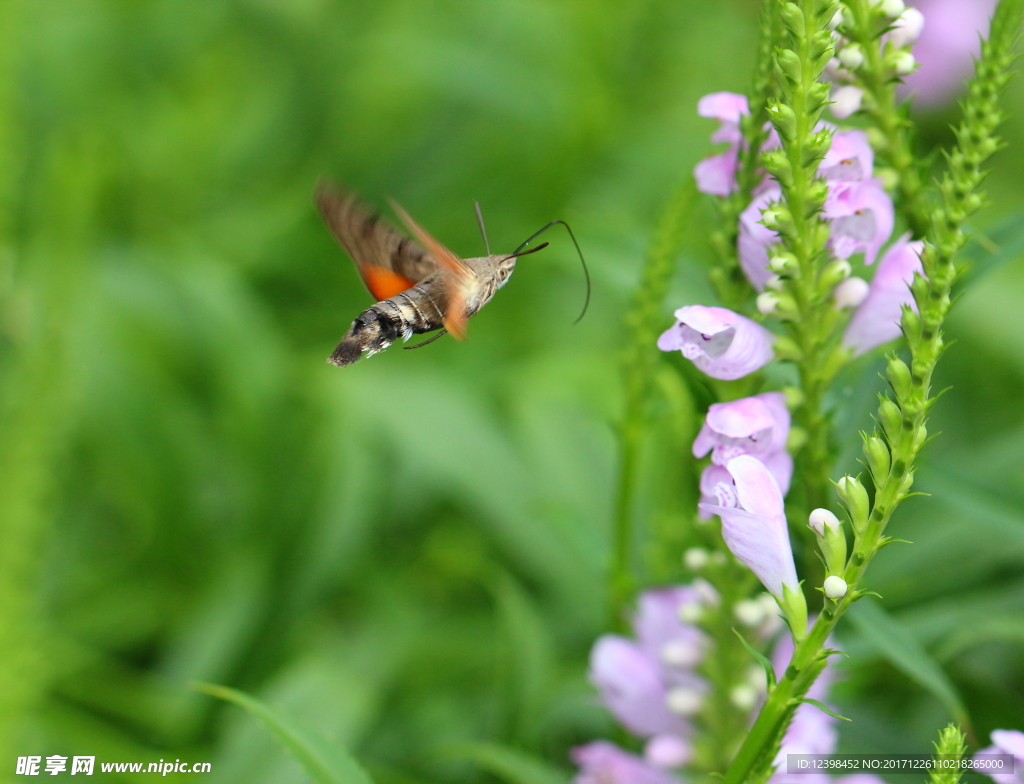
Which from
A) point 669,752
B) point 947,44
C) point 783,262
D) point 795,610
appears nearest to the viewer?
point 795,610

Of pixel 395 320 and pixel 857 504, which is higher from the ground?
pixel 395 320

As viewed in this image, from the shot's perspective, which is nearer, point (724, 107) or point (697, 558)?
point (724, 107)

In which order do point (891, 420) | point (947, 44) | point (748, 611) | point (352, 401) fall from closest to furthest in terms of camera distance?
point (891, 420)
point (748, 611)
point (352, 401)
point (947, 44)

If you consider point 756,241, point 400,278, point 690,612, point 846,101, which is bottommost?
point 690,612

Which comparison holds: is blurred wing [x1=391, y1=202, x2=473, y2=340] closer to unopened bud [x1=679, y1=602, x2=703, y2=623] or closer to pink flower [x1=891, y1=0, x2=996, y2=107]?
unopened bud [x1=679, y1=602, x2=703, y2=623]

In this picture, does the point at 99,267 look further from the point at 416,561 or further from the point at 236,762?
the point at 236,762

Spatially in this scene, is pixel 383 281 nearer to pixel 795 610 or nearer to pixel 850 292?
pixel 850 292

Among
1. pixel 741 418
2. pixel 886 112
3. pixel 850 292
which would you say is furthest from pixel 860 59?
pixel 741 418
